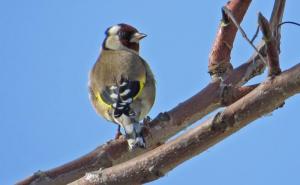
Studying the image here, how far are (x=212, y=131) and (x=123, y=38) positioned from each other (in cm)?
387

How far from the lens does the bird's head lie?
6.29 meters

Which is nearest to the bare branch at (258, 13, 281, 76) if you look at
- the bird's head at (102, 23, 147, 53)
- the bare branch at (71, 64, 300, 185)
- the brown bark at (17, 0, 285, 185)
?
the bare branch at (71, 64, 300, 185)

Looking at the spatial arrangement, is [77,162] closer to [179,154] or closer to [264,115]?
[179,154]

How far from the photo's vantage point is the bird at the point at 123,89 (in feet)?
14.6

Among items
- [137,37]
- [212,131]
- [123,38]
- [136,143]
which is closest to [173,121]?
[136,143]

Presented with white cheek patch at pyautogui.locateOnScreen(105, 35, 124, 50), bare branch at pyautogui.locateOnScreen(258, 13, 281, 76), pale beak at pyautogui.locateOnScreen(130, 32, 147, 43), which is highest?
white cheek patch at pyautogui.locateOnScreen(105, 35, 124, 50)

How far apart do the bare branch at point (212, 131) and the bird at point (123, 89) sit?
3.52 ft

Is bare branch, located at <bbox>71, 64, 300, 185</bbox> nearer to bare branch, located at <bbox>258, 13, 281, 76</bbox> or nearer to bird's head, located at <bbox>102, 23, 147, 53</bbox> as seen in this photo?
bare branch, located at <bbox>258, 13, 281, 76</bbox>

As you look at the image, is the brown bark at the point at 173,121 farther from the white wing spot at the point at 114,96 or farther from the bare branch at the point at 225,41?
the white wing spot at the point at 114,96

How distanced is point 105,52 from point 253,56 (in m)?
2.47

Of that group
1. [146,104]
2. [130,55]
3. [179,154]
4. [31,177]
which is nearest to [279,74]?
[179,154]

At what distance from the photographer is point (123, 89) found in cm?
475

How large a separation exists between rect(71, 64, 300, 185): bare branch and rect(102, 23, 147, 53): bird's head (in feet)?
11.9

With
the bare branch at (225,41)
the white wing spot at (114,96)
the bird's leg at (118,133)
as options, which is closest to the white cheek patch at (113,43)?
→ the white wing spot at (114,96)
